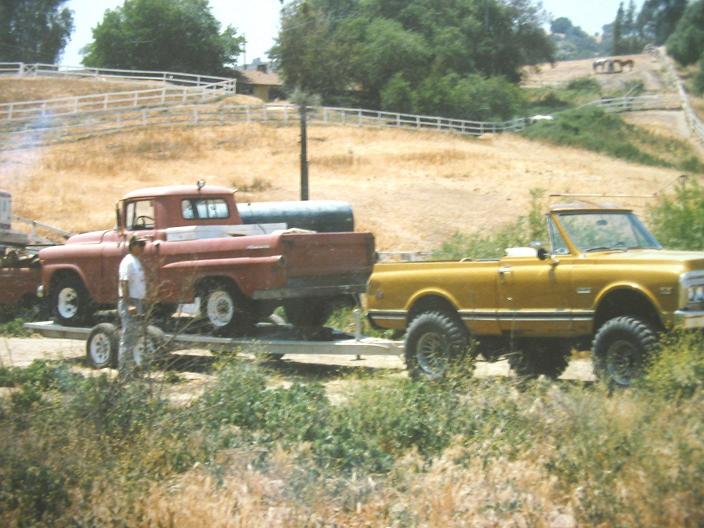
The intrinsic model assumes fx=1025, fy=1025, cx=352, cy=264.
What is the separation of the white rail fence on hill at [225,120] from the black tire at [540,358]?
3721 cm

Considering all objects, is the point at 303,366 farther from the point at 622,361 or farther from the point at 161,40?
the point at 161,40

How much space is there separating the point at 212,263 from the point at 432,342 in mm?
3202

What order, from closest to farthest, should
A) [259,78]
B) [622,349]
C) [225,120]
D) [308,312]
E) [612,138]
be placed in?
[622,349] → [308,312] → [225,120] → [612,138] → [259,78]

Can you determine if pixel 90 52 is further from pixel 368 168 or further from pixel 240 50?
pixel 368 168

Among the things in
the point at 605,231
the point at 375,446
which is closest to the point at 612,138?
the point at 605,231

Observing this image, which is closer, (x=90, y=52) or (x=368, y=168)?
(x=368, y=168)

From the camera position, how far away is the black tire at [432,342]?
1146cm

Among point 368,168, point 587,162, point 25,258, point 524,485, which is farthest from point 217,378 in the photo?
point 587,162

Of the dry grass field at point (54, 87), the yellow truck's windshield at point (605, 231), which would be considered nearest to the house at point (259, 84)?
the dry grass field at point (54, 87)

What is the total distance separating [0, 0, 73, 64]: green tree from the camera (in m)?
34.7

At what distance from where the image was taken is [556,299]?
1088 cm

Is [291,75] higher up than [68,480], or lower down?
higher up

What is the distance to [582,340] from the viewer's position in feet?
36.1

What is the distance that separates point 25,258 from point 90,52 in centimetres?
4891
